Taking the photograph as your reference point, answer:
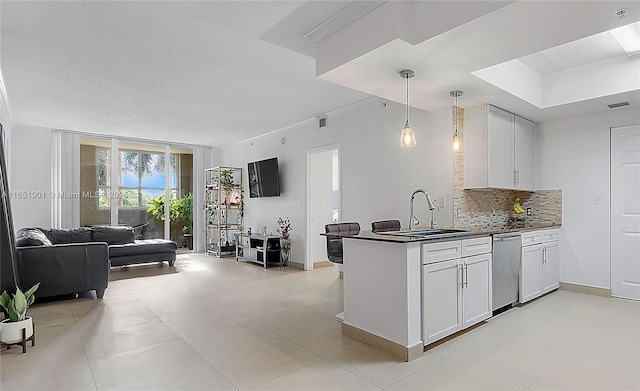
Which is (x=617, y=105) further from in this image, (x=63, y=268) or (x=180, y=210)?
(x=180, y=210)

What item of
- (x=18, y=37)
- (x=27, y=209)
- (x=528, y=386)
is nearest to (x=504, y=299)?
(x=528, y=386)

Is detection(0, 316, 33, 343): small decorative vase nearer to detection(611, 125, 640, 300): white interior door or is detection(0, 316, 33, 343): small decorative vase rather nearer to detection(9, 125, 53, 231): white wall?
detection(9, 125, 53, 231): white wall

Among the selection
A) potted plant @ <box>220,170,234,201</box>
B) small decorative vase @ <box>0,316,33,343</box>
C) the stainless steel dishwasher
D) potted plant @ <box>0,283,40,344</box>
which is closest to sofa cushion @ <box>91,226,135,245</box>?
potted plant @ <box>220,170,234,201</box>

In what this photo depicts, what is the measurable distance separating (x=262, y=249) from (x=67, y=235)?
3310 millimetres

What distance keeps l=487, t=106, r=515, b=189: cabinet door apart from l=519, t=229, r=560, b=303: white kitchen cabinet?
693mm

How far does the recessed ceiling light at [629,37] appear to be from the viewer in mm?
3252

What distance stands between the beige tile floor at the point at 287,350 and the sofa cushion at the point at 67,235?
6.98 feet

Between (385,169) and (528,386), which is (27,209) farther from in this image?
(528,386)

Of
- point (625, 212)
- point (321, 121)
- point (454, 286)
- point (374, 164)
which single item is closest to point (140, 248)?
point (321, 121)

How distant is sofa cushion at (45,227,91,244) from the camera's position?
587cm

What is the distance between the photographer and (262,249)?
6777 millimetres

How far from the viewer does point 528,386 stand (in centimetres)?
222

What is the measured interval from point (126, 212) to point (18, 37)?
5.32 metres

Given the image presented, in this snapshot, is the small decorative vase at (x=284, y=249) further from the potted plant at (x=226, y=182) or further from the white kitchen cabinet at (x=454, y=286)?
the white kitchen cabinet at (x=454, y=286)
